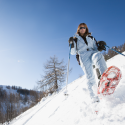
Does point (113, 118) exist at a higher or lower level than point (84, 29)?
lower

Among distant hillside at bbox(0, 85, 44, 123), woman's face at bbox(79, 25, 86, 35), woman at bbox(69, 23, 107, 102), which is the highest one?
woman's face at bbox(79, 25, 86, 35)

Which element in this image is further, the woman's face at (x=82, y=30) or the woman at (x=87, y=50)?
the woman's face at (x=82, y=30)

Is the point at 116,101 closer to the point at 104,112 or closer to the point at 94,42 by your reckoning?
the point at 104,112

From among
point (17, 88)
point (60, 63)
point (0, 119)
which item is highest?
point (60, 63)

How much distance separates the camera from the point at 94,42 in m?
2.10

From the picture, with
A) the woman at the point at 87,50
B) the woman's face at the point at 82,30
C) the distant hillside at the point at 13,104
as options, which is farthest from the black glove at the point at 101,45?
the distant hillside at the point at 13,104

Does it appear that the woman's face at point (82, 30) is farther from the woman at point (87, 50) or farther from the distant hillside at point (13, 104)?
the distant hillside at point (13, 104)

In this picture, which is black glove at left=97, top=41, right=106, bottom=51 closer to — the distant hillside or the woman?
the woman

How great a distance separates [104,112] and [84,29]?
78.8 inches

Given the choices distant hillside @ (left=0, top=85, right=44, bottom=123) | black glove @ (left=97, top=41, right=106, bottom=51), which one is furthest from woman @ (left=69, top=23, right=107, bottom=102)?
distant hillside @ (left=0, top=85, right=44, bottom=123)

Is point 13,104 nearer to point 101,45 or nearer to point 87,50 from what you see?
point 87,50

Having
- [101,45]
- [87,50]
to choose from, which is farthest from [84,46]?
[101,45]

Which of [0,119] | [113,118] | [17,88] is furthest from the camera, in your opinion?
[17,88]

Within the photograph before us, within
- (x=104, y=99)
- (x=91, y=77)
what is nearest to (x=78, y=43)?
(x=91, y=77)
